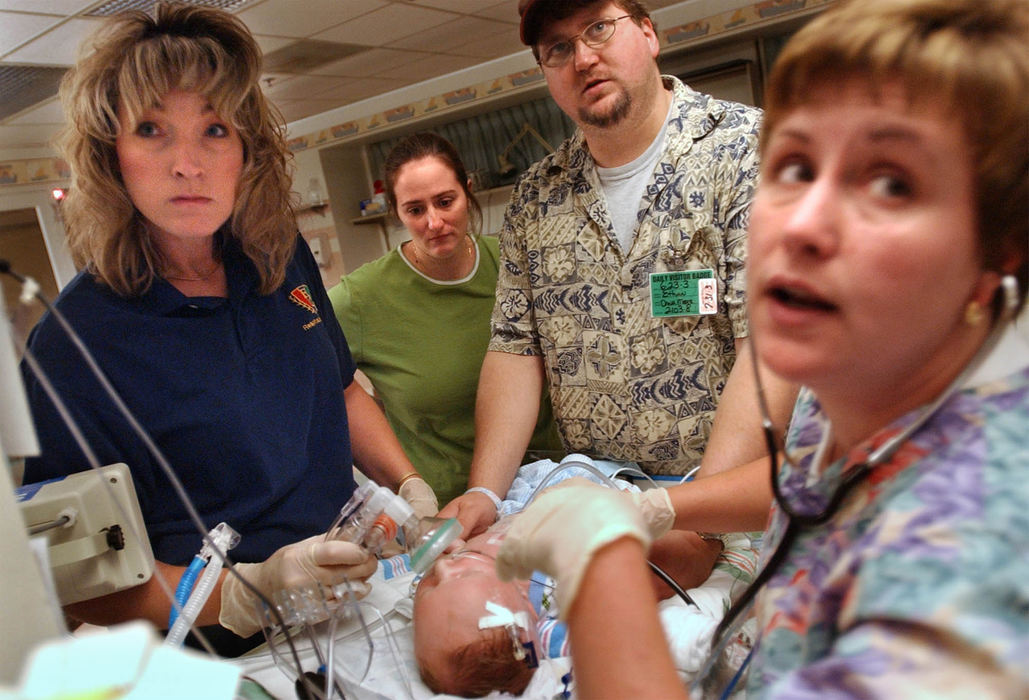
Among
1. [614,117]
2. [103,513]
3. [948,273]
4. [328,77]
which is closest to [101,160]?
[103,513]

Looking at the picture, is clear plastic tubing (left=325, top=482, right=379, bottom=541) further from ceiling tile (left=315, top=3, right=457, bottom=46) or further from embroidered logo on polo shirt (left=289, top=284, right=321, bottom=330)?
ceiling tile (left=315, top=3, right=457, bottom=46)

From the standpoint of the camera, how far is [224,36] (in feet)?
4.51

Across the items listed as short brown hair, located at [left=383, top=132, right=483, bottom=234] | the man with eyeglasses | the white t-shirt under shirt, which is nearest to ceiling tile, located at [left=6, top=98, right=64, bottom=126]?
short brown hair, located at [left=383, top=132, right=483, bottom=234]

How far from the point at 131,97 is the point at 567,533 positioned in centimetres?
105

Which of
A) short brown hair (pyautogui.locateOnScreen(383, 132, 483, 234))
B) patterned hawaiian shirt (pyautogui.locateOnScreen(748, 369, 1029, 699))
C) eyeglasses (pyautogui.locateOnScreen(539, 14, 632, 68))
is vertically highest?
eyeglasses (pyautogui.locateOnScreen(539, 14, 632, 68))

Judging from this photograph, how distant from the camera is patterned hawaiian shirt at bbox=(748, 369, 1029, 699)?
0.51m

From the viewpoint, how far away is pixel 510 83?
6.31 metres

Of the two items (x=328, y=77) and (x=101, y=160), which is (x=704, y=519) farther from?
(x=328, y=77)

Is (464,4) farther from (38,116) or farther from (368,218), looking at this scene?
(368,218)

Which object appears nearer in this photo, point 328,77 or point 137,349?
point 137,349

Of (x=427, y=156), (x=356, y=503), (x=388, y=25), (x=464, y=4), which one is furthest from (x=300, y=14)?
(x=356, y=503)

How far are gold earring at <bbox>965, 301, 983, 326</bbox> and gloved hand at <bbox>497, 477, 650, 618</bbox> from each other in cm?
35

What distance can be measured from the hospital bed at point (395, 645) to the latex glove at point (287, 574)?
0.07m

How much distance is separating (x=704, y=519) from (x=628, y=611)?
67cm
